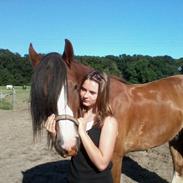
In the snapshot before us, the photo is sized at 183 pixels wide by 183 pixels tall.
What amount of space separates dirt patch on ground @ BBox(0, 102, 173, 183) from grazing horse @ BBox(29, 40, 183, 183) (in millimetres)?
676

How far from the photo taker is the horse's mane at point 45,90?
2508mm

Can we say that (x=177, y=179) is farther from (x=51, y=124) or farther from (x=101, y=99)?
(x=51, y=124)

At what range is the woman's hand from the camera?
94.6 inches

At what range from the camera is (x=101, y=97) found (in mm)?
2492

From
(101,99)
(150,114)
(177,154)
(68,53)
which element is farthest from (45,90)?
(177,154)

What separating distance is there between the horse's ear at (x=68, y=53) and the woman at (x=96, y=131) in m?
0.50

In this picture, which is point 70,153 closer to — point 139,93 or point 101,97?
point 101,97

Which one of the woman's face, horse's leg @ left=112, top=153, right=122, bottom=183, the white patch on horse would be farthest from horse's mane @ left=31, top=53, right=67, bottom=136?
the white patch on horse

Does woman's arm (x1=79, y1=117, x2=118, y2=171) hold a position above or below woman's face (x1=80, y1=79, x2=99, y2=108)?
below

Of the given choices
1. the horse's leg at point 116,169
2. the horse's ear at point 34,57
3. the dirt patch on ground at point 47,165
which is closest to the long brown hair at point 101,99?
the horse's ear at point 34,57

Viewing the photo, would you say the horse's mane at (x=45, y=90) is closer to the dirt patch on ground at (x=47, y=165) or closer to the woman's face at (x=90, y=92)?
the woman's face at (x=90, y=92)

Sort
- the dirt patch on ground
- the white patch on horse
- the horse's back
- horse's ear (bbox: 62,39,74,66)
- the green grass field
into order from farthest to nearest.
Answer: the green grass field, the dirt patch on ground, the white patch on horse, the horse's back, horse's ear (bbox: 62,39,74,66)

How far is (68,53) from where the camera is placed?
2.97 m

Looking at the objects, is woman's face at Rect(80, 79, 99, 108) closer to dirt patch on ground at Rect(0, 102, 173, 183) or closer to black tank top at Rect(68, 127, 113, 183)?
black tank top at Rect(68, 127, 113, 183)
